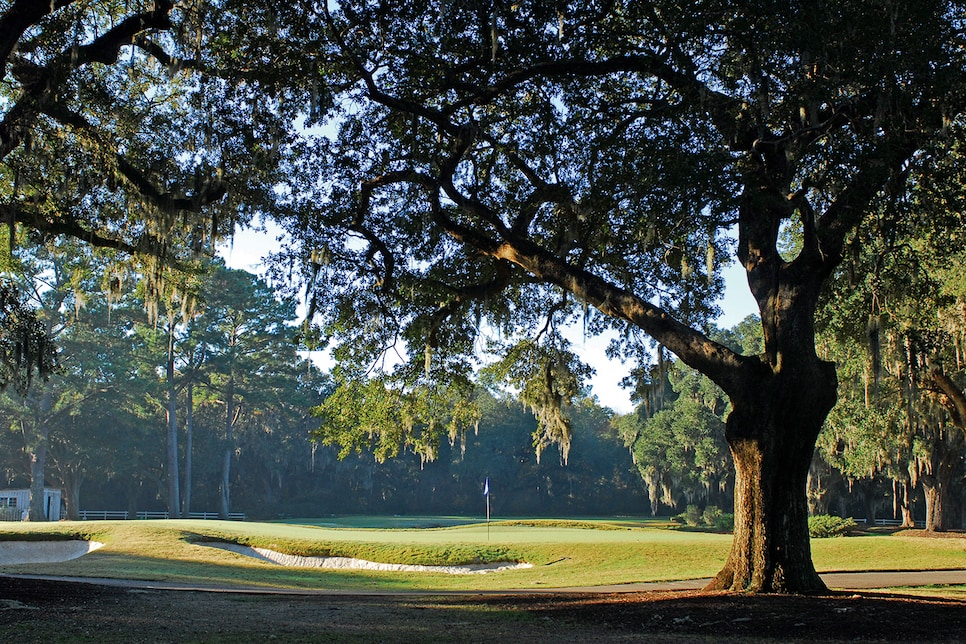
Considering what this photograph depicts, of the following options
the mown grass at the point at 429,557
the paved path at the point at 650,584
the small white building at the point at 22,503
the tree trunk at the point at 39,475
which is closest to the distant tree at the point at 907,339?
the paved path at the point at 650,584

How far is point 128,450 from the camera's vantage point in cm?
5838

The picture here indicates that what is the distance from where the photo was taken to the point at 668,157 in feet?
39.3

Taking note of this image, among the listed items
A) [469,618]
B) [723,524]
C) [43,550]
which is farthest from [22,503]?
[469,618]

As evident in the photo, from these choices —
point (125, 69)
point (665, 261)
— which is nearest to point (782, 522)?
point (665, 261)

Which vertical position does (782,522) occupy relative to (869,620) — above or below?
above

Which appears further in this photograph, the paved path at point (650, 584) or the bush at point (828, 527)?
the bush at point (828, 527)

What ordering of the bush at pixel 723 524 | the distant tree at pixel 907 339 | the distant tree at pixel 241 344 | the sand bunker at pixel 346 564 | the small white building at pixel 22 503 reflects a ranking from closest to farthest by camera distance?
the distant tree at pixel 907 339 → the sand bunker at pixel 346 564 → the bush at pixel 723 524 → the small white building at pixel 22 503 → the distant tree at pixel 241 344

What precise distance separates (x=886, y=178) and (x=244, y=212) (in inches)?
418

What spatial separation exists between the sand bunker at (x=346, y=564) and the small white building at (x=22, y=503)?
30.5 m

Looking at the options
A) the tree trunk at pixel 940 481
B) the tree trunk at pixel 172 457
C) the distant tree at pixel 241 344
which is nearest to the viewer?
the tree trunk at pixel 940 481

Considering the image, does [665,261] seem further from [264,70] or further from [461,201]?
[264,70]

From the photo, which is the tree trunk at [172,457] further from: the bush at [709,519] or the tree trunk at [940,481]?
the tree trunk at [940,481]

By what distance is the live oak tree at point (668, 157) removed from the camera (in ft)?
37.6

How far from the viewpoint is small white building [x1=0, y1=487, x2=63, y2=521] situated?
166 feet
